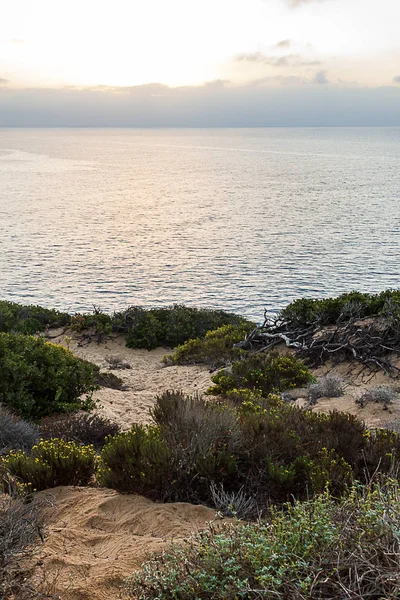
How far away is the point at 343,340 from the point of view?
1475 centimetres

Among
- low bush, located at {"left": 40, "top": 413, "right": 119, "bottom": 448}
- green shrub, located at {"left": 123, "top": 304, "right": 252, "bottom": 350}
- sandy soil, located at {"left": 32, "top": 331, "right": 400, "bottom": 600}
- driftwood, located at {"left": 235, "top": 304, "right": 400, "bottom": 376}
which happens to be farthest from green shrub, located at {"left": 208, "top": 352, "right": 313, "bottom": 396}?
green shrub, located at {"left": 123, "top": 304, "right": 252, "bottom": 350}

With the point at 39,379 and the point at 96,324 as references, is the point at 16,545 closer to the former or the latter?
the point at 39,379

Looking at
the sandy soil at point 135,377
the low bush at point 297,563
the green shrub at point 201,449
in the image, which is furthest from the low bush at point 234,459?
the sandy soil at point 135,377

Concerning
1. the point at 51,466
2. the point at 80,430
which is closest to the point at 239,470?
the point at 51,466

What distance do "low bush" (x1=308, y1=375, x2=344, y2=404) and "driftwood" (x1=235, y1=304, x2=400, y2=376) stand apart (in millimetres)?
1686

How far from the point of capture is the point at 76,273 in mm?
36688

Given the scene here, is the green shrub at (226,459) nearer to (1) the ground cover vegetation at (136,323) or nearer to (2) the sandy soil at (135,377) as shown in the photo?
(2) the sandy soil at (135,377)

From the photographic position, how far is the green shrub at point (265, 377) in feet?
42.6

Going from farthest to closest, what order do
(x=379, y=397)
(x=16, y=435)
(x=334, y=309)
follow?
(x=334, y=309) → (x=379, y=397) → (x=16, y=435)

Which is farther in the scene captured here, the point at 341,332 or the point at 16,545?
the point at 341,332

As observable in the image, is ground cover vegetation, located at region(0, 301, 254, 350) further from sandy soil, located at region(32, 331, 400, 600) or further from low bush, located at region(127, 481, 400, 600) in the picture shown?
low bush, located at region(127, 481, 400, 600)

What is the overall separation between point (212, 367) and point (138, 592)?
12.2 meters

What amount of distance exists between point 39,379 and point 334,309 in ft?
33.3

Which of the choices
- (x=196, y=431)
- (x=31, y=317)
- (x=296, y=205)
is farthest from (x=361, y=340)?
(x=296, y=205)
